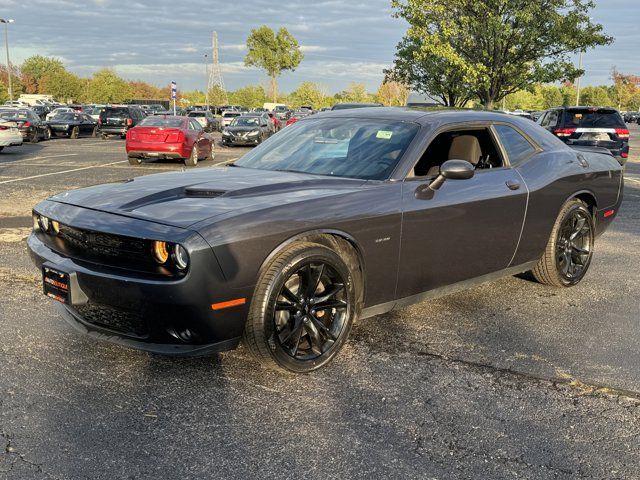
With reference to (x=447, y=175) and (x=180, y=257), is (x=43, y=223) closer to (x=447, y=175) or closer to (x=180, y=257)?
(x=180, y=257)

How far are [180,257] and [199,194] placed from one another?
0.66 m

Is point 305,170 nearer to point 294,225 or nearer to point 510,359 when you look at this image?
point 294,225

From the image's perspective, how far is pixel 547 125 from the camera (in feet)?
55.2

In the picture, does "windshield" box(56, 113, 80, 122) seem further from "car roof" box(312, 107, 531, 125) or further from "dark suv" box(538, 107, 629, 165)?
"car roof" box(312, 107, 531, 125)

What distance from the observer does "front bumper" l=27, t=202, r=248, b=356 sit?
3113mm

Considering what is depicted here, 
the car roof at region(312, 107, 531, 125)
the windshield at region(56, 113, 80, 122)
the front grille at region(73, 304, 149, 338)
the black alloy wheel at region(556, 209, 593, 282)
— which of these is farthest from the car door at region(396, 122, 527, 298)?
the windshield at region(56, 113, 80, 122)

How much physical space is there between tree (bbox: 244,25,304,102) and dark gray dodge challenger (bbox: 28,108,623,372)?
6830 cm

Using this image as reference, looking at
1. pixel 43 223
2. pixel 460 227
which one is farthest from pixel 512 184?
pixel 43 223

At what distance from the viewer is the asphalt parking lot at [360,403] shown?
108 inches

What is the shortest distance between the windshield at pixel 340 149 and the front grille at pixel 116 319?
65.0 inches

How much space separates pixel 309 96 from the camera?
9188cm

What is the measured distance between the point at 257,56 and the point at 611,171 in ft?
225

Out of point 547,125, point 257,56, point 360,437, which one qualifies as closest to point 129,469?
point 360,437

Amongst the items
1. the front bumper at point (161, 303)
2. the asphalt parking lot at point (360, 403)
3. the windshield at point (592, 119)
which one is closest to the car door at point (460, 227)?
the asphalt parking lot at point (360, 403)
